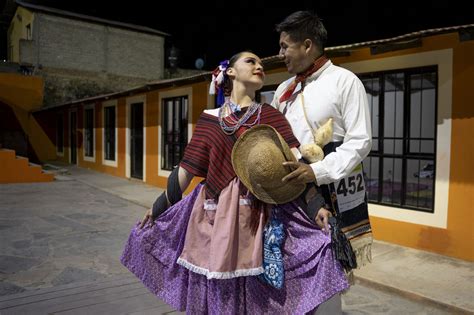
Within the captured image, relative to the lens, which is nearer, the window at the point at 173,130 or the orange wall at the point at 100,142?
the window at the point at 173,130

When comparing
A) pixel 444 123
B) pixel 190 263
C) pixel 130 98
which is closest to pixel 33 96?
pixel 130 98

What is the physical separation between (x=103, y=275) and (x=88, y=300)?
728mm

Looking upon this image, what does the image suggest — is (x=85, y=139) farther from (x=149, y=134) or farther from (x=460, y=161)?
(x=460, y=161)

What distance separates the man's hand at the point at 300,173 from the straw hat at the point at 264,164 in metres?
0.03

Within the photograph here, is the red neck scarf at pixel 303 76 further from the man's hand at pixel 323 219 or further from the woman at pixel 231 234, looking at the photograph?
the man's hand at pixel 323 219

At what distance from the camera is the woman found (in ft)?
5.67

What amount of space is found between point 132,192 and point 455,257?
23.4 ft

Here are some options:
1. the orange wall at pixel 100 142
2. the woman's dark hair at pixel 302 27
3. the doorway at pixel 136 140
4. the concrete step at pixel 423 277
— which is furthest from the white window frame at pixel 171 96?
the woman's dark hair at pixel 302 27

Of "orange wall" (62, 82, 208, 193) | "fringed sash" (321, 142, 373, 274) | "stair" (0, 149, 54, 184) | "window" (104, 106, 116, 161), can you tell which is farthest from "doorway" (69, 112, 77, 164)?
"fringed sash" (321, 142, 373, 274)

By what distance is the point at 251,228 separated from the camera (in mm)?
1821

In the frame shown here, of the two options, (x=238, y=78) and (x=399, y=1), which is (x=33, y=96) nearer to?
(x=399, y=1)

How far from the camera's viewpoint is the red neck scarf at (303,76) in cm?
185

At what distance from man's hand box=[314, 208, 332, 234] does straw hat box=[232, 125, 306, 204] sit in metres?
0.11

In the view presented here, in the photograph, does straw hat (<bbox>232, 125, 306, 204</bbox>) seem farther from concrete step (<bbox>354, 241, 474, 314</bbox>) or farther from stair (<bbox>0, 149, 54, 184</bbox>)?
stair (<bbox>0, 149, 54, 184</bbox>)
